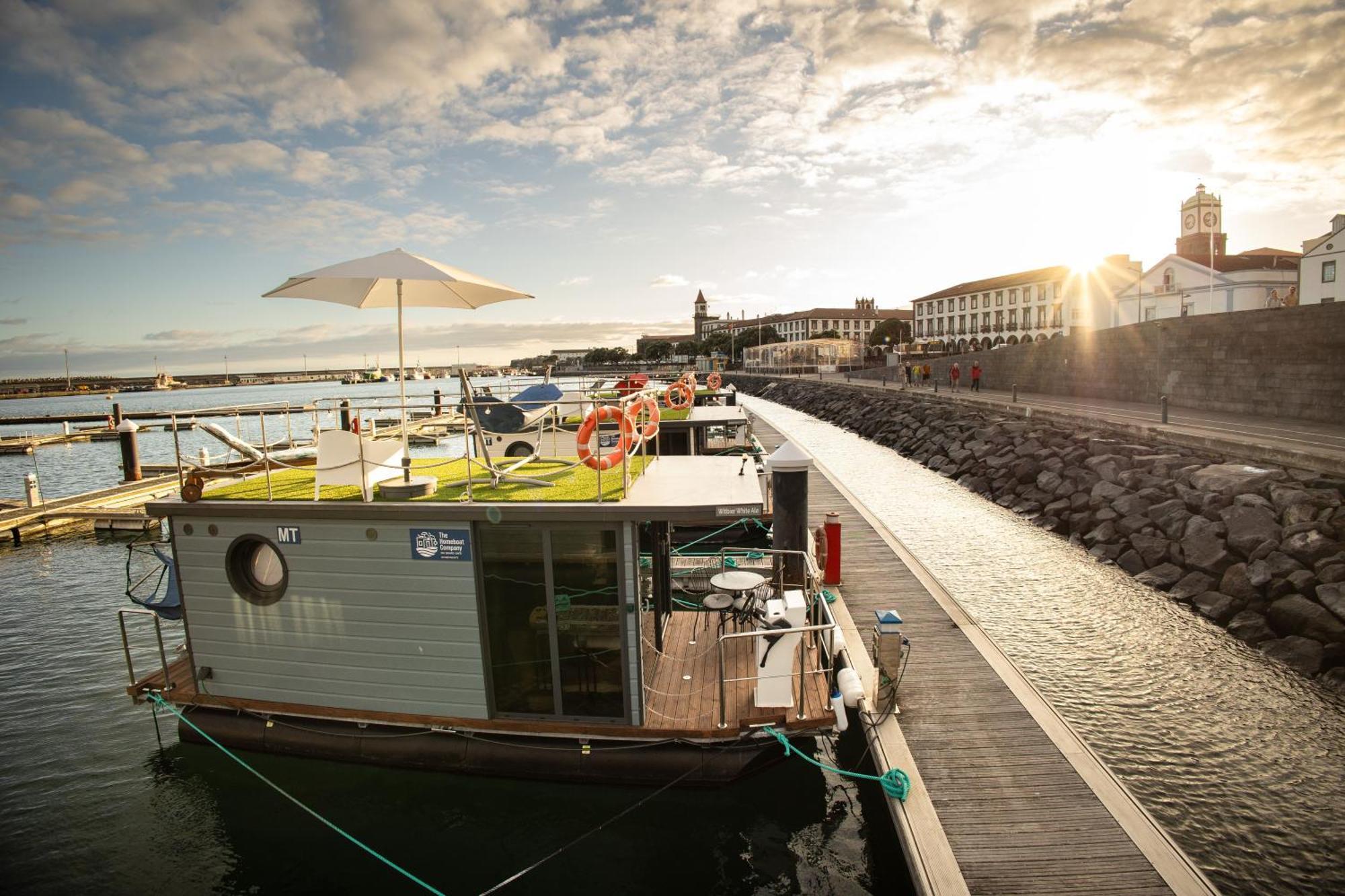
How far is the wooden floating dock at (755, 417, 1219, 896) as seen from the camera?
526 cm

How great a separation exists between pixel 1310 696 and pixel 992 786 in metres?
6.64

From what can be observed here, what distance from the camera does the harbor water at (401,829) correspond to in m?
6.88

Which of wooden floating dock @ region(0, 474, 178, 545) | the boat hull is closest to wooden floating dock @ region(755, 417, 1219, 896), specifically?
the boat hull

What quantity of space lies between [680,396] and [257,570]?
42.3 feet

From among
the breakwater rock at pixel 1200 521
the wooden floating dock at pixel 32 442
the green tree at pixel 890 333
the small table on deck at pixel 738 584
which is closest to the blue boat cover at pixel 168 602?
the small table on deck at pixel 738 584

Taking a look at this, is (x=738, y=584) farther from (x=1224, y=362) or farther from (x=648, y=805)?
(x=1224, y=362)

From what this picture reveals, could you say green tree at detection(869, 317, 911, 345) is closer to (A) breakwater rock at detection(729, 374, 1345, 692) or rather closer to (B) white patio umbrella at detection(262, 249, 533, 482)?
(A) breakwater rock at detection(729, 374, 1345, 692)

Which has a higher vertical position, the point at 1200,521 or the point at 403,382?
the point at 403,382

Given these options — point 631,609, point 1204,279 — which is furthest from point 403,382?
point 1204,279

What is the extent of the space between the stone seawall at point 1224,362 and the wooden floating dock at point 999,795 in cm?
1938

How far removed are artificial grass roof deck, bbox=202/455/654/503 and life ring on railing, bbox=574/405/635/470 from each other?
0.82 ft

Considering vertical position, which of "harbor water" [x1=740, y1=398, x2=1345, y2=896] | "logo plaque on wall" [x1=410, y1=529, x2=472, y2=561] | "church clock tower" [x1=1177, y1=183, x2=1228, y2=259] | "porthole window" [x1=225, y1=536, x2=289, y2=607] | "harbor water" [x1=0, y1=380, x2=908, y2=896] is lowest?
"harbor water" [x1=0, y1=380, x2=908, y2=896]

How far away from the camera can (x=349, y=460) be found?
7.00 m

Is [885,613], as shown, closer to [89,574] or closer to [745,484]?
[745,484]
